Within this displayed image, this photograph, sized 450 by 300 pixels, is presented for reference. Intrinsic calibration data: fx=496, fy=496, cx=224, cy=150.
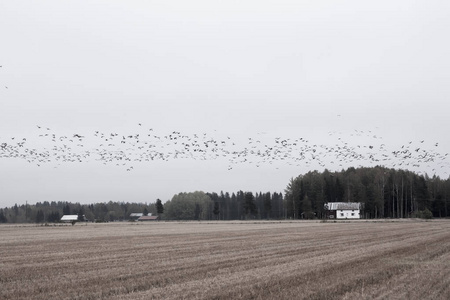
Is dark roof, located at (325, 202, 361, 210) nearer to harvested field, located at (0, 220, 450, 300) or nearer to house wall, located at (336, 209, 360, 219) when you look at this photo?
house wall, located at (336, 209, 360, 219)

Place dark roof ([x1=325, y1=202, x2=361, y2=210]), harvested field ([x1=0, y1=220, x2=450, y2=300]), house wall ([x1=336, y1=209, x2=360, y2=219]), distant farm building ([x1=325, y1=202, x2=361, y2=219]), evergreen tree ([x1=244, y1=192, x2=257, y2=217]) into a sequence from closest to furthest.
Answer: harvested field ([x1=0, y1=220, x2=450, y2=300]) → house wall ([x1=336, y1=209, x2=360, y2=219]) → distant farm building ([x1=325, y1=202, x2=361, y2=219]) → dark roof ([x1=325, y1=202, x2=361, y2=210]) → evergreen tree ([x1=244, y1=192, x2=257, y2=217])

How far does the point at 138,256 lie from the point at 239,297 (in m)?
13.9

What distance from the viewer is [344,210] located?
149750mm

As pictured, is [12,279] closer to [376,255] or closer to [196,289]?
[196,289]

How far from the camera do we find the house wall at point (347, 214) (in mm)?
146750

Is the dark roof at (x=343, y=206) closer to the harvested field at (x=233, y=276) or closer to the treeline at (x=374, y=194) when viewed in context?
the treeline at (x=374, y=194)

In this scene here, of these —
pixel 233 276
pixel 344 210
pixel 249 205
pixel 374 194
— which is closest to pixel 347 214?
pixel 344 210

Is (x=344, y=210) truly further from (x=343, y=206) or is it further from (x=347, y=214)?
(x=343, y=206)

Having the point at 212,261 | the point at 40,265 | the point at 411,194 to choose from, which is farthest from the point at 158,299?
the point at 411,194

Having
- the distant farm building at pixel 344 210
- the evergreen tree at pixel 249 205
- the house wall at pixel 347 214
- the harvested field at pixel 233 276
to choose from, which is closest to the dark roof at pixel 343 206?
the distant farm building at pixel 344 210

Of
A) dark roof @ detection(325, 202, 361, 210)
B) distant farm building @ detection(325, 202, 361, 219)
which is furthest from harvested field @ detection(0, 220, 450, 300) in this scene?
dark roof @ detection(325, 202, 361, 210)

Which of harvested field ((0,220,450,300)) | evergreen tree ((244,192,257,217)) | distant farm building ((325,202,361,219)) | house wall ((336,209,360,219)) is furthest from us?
evergreen tree ((244,192,257,217))

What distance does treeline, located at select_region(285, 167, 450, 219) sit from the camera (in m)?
151

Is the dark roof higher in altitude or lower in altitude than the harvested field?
higher
